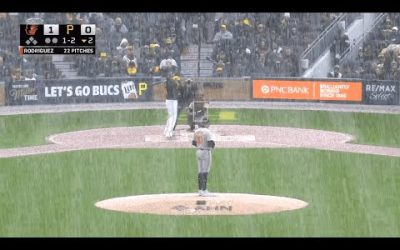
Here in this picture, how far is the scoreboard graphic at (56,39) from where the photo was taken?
124 ft

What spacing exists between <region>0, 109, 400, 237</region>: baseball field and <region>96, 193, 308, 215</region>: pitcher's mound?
35 cm

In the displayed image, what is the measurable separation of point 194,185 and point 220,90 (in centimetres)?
1995

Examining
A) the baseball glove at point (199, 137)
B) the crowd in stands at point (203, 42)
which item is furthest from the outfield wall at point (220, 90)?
the baseball glove at point (199, 137)

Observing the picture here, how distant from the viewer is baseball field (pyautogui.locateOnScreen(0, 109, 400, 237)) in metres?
19.0

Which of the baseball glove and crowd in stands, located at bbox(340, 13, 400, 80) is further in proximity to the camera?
crowd in stands, located at bbox(340, 13, 400, 80)

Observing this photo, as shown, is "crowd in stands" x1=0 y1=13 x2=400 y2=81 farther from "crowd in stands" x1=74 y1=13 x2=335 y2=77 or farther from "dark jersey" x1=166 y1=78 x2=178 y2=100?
"dark jersey" x1=166 y1=78 x2=178 y2=100

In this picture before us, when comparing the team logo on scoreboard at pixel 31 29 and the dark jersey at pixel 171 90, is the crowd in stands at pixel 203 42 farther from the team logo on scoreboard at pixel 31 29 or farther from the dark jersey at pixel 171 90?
the dark jersey at pixel 171 90

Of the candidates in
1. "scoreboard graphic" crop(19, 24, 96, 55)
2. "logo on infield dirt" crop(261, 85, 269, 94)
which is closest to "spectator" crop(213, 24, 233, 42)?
"logo on infield dirt" crop(261, 85, 269, 94)

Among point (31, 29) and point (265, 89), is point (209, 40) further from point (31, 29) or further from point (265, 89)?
point (31, 29)

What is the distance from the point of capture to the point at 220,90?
1706 inches

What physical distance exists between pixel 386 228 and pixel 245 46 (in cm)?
2797

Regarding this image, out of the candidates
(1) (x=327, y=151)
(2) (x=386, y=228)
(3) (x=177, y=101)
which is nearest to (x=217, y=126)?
(3) (x=177, y=101)

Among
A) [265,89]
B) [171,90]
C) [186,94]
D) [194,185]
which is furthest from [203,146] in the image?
[265,89]

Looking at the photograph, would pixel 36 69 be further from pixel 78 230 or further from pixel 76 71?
pixel 78 230
